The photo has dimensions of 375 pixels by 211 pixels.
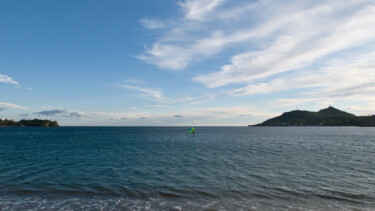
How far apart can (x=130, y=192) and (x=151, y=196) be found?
2.66 metres

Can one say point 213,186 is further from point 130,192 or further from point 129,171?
point 129,171

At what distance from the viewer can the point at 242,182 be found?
25500mm

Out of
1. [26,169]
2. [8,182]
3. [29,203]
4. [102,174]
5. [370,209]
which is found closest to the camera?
[370,209]

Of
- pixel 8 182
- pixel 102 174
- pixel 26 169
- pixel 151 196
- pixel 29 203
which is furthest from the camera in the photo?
pixel 26 169

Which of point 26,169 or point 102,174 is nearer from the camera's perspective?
point 102,174

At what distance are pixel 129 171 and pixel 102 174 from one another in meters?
3.73

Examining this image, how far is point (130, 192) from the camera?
22.2 m

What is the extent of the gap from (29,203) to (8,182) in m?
9.43

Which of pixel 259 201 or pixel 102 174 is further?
pixel 102 174

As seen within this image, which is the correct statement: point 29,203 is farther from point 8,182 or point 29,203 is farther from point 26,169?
point 26,169

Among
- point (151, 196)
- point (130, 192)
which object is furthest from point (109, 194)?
point (151, 196)

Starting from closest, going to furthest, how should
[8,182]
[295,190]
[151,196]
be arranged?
→ [151,196] < [295,190] < [8,182]

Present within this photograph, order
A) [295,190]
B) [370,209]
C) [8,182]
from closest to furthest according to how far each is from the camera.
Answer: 1. [370,209]
2. [295,190]
3. [8,182]

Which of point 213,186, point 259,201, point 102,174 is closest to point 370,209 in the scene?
point 259,201
